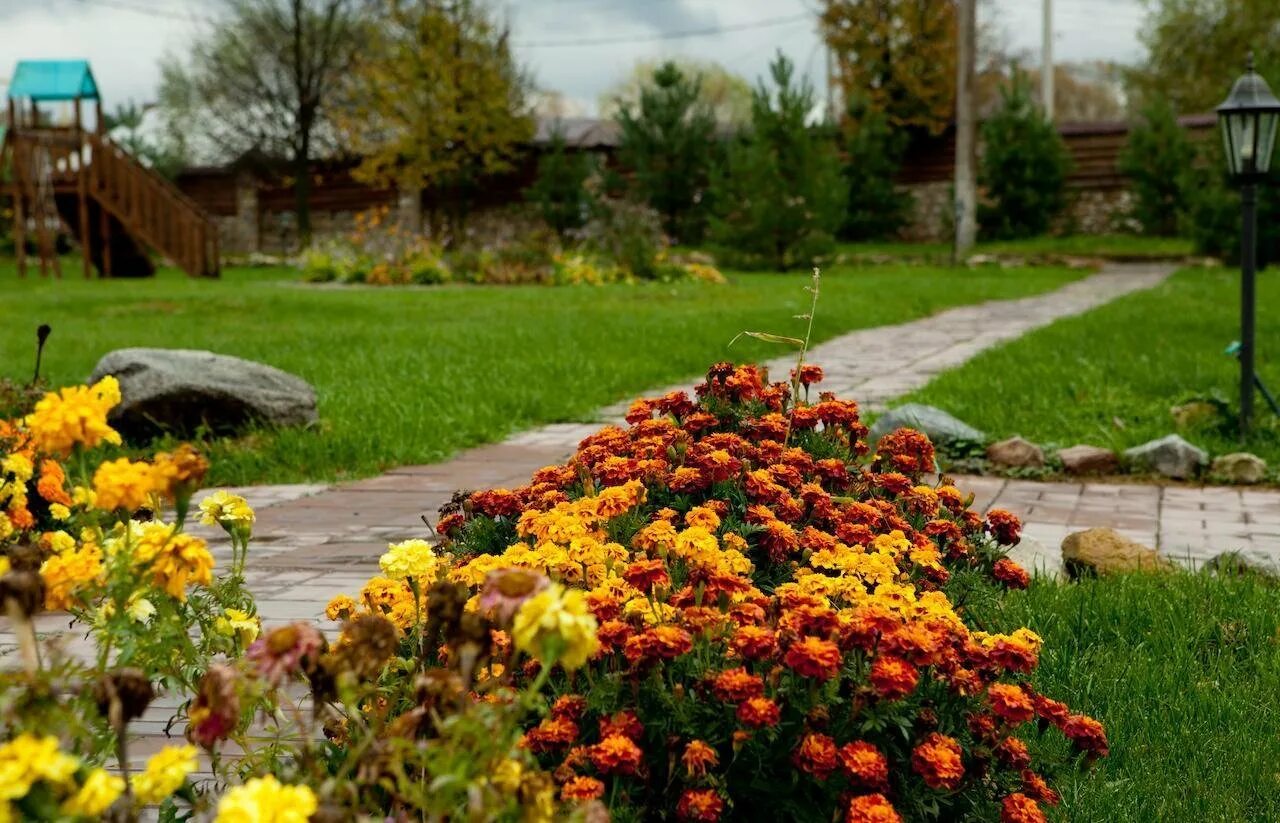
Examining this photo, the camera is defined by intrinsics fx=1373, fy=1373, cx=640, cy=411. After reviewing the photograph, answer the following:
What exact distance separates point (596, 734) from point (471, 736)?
0.80 meters

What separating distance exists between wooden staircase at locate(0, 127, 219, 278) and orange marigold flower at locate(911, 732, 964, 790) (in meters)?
22.1

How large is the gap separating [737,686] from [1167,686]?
5.61 feet

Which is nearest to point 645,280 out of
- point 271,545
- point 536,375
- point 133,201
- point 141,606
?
point 133,201

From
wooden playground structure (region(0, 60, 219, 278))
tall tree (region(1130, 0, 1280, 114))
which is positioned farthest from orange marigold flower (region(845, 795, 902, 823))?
tall tree (region(1130, 0, 1280, 114))

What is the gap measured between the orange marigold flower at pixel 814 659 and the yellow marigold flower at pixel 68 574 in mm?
974

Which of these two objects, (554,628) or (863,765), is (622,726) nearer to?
(863,765)

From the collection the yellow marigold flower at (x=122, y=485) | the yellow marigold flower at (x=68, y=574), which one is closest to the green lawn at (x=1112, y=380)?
the yellow marigold flower at (x=68, y=574)

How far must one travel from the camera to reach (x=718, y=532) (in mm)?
3088

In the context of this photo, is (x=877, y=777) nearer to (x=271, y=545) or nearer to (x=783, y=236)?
(x=271, y=545)

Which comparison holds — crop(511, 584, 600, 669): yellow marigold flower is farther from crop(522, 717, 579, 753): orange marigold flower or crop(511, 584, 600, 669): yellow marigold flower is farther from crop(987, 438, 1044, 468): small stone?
crop(987, 438, 1044, 468): small stone

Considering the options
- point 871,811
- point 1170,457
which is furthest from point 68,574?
point 1170,457

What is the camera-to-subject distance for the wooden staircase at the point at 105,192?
880 inches

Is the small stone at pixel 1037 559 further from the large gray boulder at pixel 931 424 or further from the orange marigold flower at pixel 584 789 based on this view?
the orange marigold flower at pixel 584 789

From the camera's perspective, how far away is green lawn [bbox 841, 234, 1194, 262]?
23656 mm
